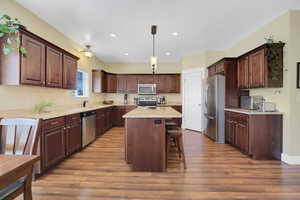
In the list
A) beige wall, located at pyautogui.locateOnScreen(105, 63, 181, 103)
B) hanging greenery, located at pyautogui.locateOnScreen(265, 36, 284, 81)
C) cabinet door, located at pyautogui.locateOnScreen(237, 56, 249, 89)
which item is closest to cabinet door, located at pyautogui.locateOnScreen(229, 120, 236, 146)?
cabinet door, located at pyautogui.locateOnScreen(237, 56, 249, 89)

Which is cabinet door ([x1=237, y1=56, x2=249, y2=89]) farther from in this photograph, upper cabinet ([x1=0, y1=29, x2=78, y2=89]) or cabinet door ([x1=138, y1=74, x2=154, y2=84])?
upper cabinet ([x1=0, y1=29, x2=78, y2=89])

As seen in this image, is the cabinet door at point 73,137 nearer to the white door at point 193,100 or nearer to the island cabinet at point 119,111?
the island cabinet at point 119,111

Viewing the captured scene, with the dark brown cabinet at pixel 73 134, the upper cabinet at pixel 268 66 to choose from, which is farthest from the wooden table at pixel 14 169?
the upper cabinet at pixel 268 66

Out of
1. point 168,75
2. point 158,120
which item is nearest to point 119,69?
point 168,75

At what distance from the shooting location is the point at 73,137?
3297 mm

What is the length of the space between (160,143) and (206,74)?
3607mm

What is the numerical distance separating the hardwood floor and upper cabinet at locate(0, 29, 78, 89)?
1.49 m

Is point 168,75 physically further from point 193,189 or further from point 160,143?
point 193,189

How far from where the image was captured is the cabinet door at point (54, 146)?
98.0 inches

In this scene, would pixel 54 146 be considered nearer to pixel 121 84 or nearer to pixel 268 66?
pixel 268 66

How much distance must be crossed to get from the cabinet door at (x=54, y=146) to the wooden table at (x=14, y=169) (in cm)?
133

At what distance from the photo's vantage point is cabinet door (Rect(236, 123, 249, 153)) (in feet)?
10.9

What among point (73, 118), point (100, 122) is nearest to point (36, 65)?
point (73, 118)

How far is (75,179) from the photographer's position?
7.93 ft
